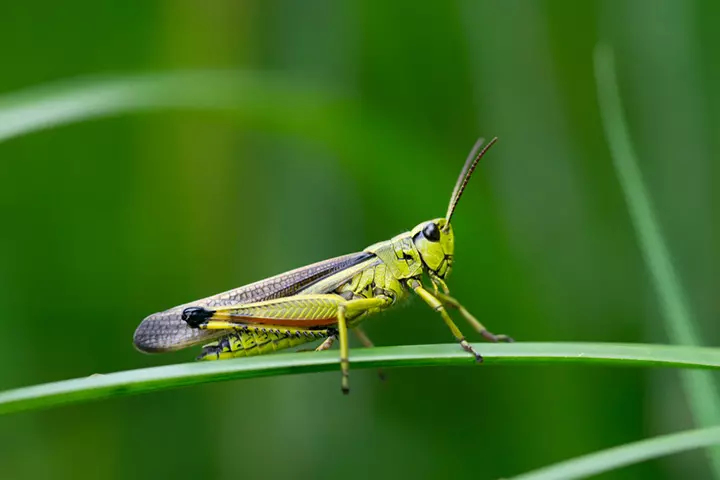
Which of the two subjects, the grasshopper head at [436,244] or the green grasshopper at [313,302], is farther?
the grasshopper head at [436,244]

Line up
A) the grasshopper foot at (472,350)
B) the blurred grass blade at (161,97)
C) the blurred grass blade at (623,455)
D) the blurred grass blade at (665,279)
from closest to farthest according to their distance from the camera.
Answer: the blurred grass blade at (623,455), the grasshopper foot at (472,350), the blurred grass blade at (665,279), the blurred grass blade at (161,97)

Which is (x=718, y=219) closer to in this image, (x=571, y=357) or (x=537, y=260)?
(x=537, y=260)

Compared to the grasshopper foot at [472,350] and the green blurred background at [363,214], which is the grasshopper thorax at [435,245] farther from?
the grasshopper foot at [472,350]

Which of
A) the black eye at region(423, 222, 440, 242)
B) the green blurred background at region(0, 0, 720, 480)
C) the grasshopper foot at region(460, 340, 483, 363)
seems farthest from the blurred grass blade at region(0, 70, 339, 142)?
the grasshopper foot at region(460, 340, 483, 363)

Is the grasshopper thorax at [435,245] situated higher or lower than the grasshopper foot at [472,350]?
higher

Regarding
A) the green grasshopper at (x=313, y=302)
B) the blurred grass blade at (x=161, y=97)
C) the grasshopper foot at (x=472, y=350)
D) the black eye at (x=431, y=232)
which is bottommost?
the grasshopper foot at (x=472, y=350)

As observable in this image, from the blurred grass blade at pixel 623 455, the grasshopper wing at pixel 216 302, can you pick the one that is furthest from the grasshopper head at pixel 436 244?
the blurred grass blade at pixel 623 455
